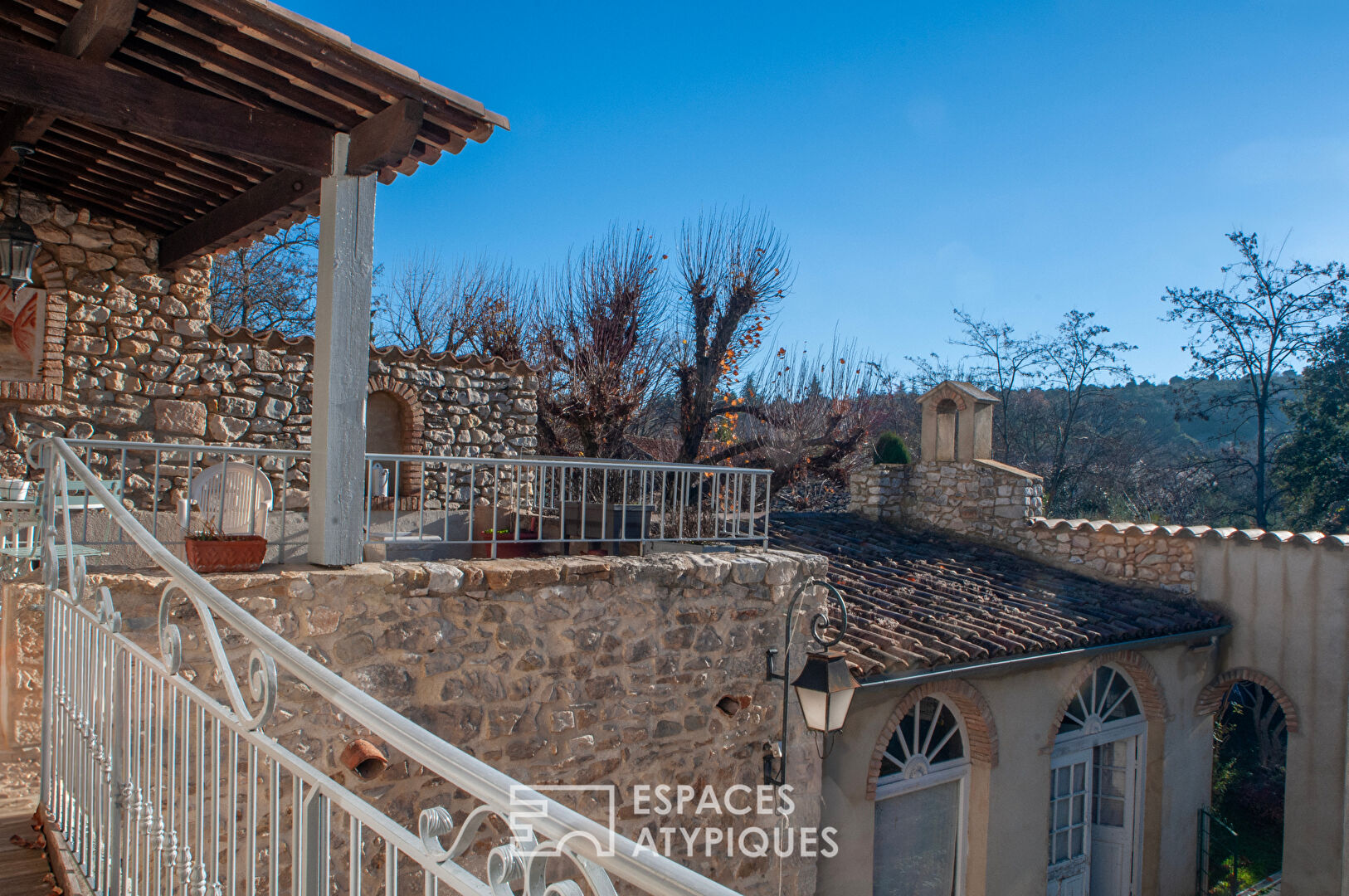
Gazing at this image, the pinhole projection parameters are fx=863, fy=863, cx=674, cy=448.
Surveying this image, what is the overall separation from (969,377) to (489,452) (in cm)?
1802

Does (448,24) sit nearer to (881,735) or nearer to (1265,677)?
(881,735)

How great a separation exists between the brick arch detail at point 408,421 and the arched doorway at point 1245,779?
901 centimetres

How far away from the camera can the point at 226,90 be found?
421 cm

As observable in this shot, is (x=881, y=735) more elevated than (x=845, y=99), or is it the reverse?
(x=845, y=99)

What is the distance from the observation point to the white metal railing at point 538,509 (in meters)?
4.75

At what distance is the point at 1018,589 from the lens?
9.24 m

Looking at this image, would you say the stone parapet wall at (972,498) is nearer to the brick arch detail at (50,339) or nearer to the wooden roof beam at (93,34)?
the brick arch detail at (50,339)

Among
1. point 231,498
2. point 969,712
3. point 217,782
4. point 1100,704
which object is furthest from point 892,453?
point 217,782

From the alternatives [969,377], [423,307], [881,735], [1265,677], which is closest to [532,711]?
[881,735]

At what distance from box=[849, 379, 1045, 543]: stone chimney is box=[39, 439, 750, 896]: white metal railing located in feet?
30.5

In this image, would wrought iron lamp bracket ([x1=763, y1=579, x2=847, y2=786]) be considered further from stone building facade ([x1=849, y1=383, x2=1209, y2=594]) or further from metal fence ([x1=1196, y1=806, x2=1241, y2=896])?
metal fence ([x1=1196, y1=806, x2=1241, y2=896])

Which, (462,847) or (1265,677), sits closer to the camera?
(462,847)

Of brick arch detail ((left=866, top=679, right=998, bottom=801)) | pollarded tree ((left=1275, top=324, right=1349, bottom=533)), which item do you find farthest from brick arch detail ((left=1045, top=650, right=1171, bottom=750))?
pollarded tree ((left=1275, top=324, right=1349, bottom=533))

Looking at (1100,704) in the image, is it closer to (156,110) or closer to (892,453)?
(892,453)
